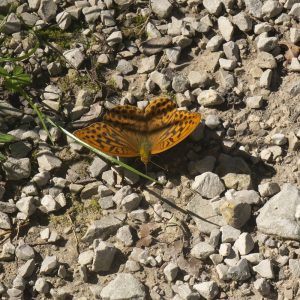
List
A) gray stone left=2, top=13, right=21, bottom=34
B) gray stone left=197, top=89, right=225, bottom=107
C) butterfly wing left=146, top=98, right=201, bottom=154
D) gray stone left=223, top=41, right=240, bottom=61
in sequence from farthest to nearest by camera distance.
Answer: gray stone left=2, top=13, right=21, bottom=34
gray stone left=223, top=41, right=240, bottom=61
gray stone left=197, top=89, right=225, bottom=107
butterfly wing left=146, top=98, right=201, bottom=154

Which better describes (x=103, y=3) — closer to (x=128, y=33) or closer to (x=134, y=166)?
(x=128, y=33)

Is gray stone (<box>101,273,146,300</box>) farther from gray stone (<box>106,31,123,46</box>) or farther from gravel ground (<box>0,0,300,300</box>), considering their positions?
gray stone (<box>106,31,123,46</box>)

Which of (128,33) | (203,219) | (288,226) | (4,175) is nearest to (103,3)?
(128,33)

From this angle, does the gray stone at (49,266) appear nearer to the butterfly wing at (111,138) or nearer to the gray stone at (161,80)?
the butterfly wing at (111,138)

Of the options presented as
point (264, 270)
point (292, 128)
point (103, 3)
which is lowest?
point (264, 270)

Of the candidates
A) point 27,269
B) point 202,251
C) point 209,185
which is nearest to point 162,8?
point 209,185

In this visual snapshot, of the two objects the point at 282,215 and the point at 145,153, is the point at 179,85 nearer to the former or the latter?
the point at 145,153

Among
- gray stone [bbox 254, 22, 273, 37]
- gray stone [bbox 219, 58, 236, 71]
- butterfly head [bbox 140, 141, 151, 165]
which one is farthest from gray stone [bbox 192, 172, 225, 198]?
gray stone [bbox 254, 22, 273, 37]
